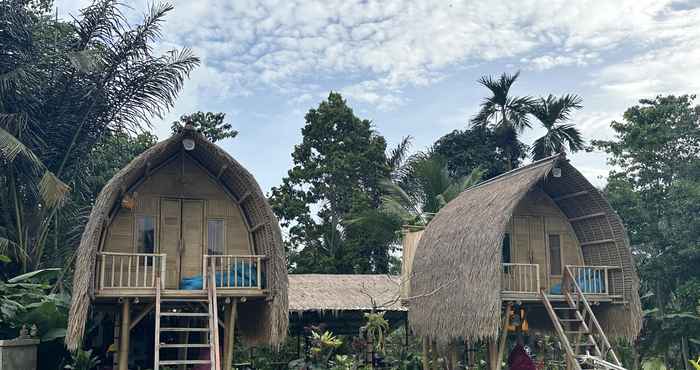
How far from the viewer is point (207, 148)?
11.0 m

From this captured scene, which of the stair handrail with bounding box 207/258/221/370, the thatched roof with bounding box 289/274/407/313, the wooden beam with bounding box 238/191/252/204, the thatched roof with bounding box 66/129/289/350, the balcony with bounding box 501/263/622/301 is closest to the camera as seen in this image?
the stair handrail with bounding box 207/258/221/370

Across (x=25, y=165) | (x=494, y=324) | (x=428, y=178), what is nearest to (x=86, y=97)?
(x=25, y=165)

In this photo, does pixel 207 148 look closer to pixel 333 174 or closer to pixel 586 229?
pixel 586 229

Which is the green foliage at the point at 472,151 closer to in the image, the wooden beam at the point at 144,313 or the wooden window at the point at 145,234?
the wooden window at the point at 145,234

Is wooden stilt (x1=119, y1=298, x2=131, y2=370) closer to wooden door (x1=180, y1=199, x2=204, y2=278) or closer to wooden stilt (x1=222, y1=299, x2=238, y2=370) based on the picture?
wooden door (x1=180, y1=199, x2=204, y2=278)

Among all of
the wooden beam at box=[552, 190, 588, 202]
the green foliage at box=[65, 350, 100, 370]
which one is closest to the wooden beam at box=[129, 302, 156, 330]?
the green foliage at box=[65, 350, 100, 370]

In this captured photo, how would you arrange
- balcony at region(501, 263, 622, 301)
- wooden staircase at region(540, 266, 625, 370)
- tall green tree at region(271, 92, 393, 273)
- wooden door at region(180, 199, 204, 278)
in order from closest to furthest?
wooden staircase at region(540, 266, 625, 370) < wooden door at region(180, 199, 204, 278) < balcony at region(501, 263, 622, 301) < tall green tree at region(271, 92, 393, 273)

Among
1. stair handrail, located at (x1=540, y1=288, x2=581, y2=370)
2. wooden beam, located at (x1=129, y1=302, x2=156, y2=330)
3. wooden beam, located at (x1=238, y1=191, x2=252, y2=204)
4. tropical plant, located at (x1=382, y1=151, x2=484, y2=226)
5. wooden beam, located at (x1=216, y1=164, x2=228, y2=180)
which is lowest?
stair handrail, located at (x1=540, y1=288, x2=581, y2=370)

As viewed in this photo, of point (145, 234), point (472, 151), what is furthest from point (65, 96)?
point (472, 151)

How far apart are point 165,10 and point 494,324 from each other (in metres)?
11.1

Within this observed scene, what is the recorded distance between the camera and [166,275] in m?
11.3

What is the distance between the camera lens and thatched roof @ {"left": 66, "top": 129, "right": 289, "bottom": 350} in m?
9.78

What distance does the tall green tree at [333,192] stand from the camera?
23.2 meters

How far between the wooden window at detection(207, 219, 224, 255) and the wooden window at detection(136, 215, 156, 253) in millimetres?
877
